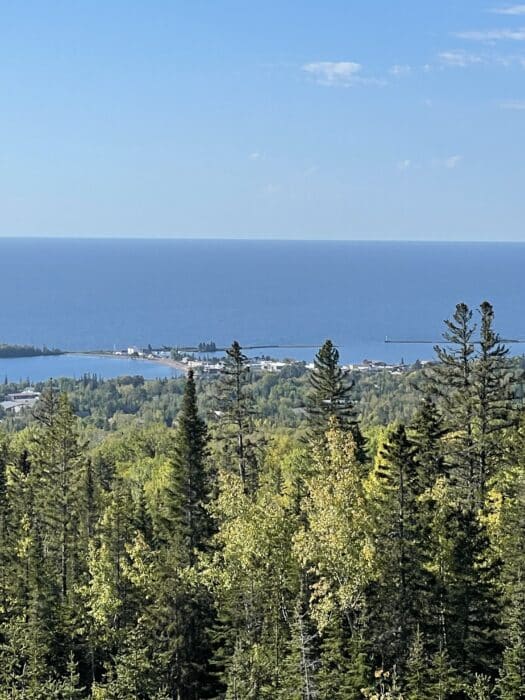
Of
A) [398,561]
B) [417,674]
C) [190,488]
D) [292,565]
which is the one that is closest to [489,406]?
[398,561]

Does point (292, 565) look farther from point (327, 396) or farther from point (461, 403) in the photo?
point (327, 396)

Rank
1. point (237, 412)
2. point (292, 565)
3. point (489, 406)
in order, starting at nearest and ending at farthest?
point (292, 565) → point (489, 406) → point (237, 412)

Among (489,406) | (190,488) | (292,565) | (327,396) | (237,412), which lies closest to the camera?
(292,565)

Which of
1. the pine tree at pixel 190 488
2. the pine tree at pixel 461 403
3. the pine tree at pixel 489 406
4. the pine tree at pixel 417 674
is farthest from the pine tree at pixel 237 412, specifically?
the pine tree at pixel 417 674

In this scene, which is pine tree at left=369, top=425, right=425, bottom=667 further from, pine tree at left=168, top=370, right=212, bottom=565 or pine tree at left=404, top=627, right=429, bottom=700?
pine tree at left=168, top=370, right=212, bottom=565

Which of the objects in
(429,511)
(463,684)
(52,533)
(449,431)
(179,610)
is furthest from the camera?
(52,533)

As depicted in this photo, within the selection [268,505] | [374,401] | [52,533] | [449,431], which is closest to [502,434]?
[449,431]

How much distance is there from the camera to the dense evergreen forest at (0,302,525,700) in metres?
27.4

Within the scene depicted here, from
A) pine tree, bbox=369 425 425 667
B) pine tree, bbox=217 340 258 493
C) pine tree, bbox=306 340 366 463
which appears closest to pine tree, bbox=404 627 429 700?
pine tree, bbox=369 425 425 667

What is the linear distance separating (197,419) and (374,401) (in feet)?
379

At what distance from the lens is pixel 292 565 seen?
29.8 meters

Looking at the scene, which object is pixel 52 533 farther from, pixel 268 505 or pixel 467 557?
pixel 467 557

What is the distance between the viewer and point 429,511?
28.6 metres

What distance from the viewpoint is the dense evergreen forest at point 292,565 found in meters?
27.4
